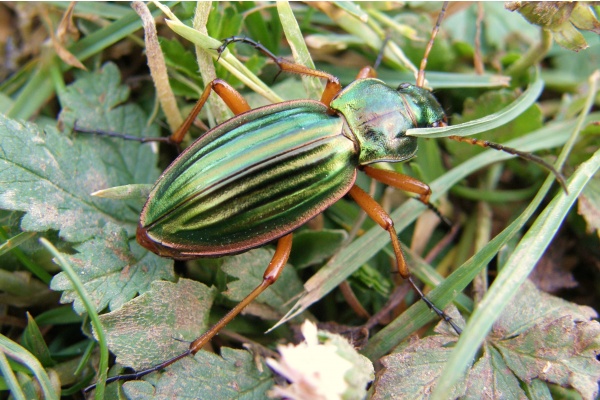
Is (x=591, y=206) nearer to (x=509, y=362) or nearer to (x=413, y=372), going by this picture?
(x=509, y=362)

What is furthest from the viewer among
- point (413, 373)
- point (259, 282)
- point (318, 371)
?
point (259, 282)

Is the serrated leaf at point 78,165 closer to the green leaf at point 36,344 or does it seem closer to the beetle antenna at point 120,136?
the beetle antenna at point 120,136

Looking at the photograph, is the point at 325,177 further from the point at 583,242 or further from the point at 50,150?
the point at 583,242

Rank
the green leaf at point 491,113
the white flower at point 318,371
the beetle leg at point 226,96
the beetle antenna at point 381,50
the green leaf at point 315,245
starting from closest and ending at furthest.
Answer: the white flower at point 318,371, the beetle leg at point 226,96, the green leaf at point 315,245, the green leaf at point 491,113, the beetle antenna at point 381,50

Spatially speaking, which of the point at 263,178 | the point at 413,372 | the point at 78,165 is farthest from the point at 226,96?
the point at 413,372

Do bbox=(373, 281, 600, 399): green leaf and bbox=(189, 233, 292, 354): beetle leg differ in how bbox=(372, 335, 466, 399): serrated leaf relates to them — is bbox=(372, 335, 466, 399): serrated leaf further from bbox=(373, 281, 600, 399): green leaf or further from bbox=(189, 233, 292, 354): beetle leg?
bbox=(189, 233, 292, 354): beetle leg

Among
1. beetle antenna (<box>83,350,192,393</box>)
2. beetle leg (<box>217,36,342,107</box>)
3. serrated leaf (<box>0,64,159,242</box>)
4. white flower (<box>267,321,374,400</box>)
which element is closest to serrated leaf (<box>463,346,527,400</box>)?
white flower (<box>267,321,374,400</box>)

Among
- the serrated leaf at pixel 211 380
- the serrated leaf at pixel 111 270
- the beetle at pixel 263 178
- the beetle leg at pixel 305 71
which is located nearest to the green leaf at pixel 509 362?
the beetle at pixel 263 178
